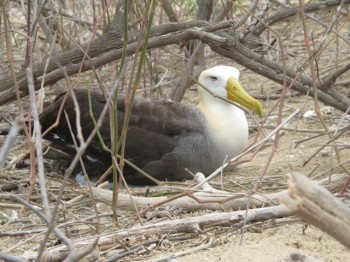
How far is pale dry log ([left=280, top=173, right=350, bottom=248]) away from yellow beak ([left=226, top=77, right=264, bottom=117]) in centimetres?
381

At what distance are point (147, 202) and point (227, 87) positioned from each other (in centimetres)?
217

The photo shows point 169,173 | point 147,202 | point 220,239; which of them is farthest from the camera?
point 169,173

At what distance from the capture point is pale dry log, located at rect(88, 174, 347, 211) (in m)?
4.30

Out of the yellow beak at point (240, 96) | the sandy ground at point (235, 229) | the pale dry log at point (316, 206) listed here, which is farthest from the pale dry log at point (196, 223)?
the yellow beak at point (240, 96)

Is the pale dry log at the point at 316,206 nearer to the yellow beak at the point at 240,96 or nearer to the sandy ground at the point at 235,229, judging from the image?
the sandy ground at the point at 235,229

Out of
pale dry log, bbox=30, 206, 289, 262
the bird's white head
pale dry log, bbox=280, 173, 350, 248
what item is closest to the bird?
the bird's white head

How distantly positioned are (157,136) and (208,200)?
6.31 feet

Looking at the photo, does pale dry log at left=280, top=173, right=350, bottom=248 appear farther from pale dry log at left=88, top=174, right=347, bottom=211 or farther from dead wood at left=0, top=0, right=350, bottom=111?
dead wood at left=0, top=0, right=350, bottom=111

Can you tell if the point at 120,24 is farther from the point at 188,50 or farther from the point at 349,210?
the point at 349,210

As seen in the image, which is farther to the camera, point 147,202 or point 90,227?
point 147,202

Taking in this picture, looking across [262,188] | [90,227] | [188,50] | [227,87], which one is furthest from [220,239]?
[188,50]

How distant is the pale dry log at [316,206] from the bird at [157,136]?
139 inches

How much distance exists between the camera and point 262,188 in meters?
5.13

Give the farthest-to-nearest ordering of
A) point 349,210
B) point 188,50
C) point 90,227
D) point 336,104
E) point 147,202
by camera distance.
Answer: point 188,50 → point 336,104 → point 147,202 → point 90,227 → point 349,210
